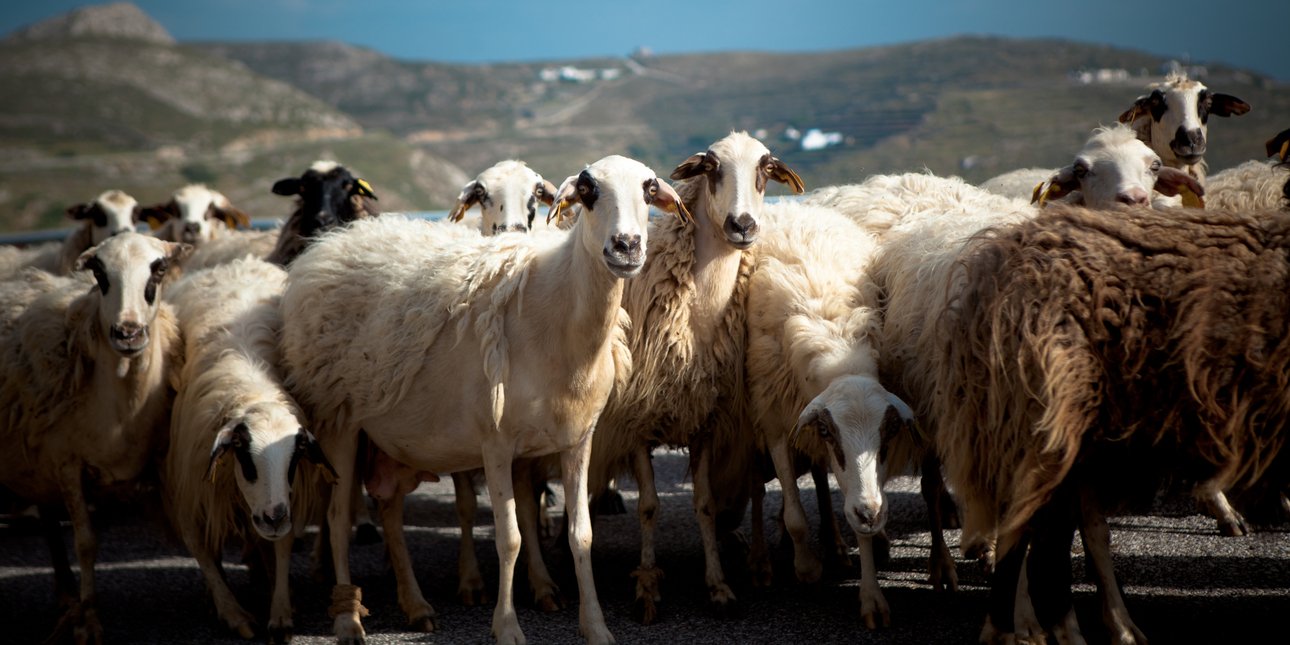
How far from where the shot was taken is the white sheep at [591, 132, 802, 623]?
21.7ft

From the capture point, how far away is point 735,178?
670cm

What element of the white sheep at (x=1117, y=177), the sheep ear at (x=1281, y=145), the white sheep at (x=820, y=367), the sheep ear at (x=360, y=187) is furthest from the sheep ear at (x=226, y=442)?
the sheep ear at (x=1281, y=145)

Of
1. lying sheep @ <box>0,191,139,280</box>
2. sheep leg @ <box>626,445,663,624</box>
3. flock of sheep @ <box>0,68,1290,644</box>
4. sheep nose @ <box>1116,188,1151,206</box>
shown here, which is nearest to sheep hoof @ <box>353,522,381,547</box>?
flock of sheep @ <box>0,68,1290,644</box>

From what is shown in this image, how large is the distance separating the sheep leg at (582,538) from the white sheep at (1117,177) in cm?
343

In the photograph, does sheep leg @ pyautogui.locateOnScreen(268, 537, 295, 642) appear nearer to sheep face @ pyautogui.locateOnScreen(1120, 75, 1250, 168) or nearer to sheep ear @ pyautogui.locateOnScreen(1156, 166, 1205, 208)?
sheep ear @ pyautogui.locateOnScreen(1156, 166, 1205, 208)

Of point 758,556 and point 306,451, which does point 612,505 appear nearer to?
point 758,556

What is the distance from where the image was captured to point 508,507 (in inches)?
237

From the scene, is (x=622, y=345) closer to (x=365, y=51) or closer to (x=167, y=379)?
(x=167, y=379)

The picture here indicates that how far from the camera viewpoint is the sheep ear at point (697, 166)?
6840 mm

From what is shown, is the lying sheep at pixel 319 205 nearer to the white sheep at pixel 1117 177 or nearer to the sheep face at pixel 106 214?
the sheep face at pixel 106 214

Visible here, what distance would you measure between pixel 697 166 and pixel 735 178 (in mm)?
307

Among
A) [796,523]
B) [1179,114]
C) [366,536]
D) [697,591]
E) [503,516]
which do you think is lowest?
[366,536]

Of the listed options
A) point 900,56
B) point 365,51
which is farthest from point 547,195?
point 365,51

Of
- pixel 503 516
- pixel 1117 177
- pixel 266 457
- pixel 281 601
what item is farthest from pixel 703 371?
pixel 1117 177
